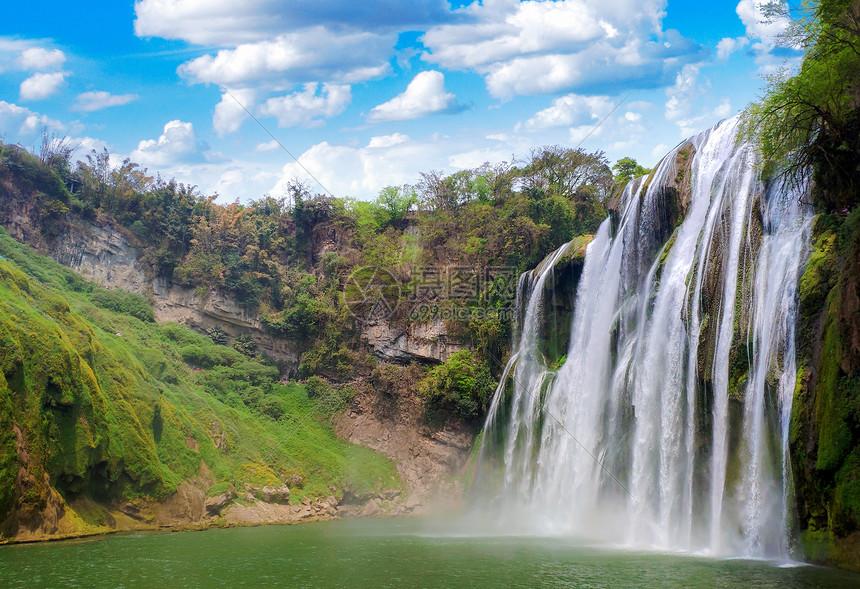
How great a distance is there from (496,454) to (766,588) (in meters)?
21.5

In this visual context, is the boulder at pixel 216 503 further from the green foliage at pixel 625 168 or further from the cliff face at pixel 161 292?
the green foliage at pixel 625 168

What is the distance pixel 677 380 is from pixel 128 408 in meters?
20.4

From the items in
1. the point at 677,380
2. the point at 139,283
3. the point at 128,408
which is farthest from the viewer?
the point at 139,283

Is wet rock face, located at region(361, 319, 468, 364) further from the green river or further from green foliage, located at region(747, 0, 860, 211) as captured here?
green foliage, located at region(747, 0, 860, 211)

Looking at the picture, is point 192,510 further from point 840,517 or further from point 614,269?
point 840,517

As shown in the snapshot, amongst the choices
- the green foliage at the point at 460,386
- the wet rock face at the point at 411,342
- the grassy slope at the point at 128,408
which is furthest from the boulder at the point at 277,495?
the wet rock face at the point at 411,342

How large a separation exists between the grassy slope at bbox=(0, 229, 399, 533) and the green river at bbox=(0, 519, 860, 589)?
2651 millimetres

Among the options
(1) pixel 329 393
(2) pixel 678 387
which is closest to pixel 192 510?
(1) pixel 329 393

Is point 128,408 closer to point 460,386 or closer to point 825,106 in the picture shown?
point 460,386

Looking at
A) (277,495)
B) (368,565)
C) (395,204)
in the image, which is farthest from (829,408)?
(395,204)

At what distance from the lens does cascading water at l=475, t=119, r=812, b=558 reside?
18344 mm

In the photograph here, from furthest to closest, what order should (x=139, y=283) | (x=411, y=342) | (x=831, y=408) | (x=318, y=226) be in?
(x=318, y=226), (x=139, y=283), (x=411, y=342), (x=831, y=408)

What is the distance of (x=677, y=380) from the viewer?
71.5 ft

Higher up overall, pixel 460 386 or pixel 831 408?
pixel 831 408
